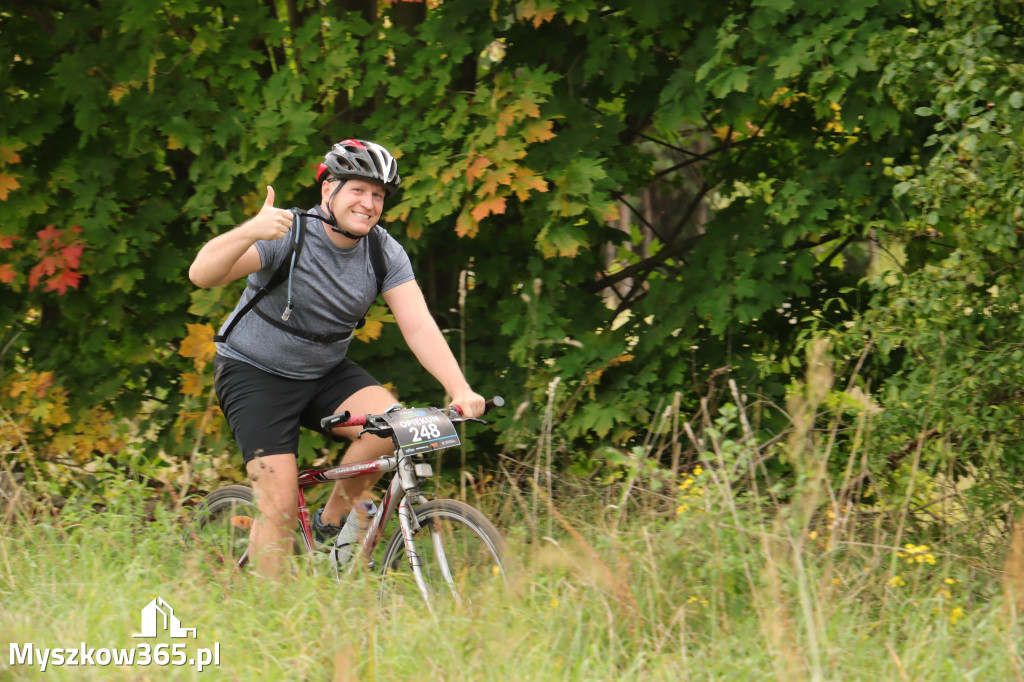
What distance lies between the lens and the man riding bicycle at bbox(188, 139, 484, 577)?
13.8 feet

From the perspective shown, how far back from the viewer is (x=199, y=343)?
5.69m

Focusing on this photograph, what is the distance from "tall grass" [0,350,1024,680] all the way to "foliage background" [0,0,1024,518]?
34.9 inches

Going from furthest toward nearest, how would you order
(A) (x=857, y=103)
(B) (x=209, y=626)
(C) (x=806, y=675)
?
(A) (x=857, y=103) < (B) (x=209, y=626) < (C) (x=806, y=675)

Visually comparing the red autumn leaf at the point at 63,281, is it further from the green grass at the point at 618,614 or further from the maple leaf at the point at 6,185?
the green grass at the point at 618,614

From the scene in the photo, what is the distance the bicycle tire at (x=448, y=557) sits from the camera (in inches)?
156

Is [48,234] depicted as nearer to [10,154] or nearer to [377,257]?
[10,154]

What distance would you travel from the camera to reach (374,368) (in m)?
6.01

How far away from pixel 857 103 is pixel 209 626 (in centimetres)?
382

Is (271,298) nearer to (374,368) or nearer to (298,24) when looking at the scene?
(374,368)

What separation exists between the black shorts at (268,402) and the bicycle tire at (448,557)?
0.68 m

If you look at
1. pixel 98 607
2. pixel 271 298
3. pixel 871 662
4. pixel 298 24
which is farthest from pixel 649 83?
pixel 98 607

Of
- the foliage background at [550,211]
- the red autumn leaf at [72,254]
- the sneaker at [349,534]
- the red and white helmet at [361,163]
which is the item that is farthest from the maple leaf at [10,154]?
the sneaker at [349,534]

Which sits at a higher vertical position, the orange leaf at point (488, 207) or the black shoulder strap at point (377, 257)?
the orange leaf at point (488, 207)

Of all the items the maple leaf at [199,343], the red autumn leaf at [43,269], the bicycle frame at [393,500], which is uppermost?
the red autumn leaf at [43,269]
